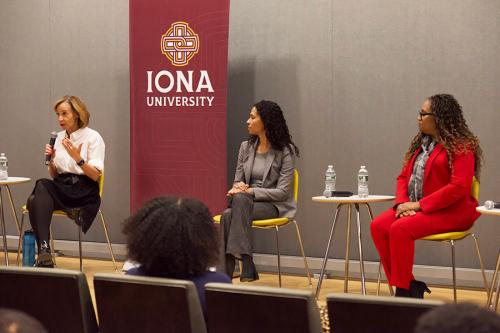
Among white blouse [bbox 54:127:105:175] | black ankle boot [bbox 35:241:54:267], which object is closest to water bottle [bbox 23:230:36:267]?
black ankle boot [bbox 35:241:54:267]

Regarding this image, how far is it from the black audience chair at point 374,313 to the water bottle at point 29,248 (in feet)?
15.3

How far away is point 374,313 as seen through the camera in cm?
216

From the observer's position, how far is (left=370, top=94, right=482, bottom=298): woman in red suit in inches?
197

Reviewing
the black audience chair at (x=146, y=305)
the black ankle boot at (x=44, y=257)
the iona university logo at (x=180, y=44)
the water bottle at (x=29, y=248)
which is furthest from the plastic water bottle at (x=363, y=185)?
the black audience chair at (x=146, y=305)

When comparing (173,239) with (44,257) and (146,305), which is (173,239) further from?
(44,257)

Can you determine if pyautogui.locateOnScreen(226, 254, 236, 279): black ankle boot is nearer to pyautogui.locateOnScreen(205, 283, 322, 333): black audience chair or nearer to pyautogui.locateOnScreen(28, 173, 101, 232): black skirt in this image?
pyautogui.locateOnScreen(28, 173, 101, 232): black skirt

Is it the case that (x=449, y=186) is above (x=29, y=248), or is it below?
above

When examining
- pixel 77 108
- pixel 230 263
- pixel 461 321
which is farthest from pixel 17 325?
pixel 77 108

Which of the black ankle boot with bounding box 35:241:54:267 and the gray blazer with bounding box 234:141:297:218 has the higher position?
the gray blazer with bounding box 234:141:297:218

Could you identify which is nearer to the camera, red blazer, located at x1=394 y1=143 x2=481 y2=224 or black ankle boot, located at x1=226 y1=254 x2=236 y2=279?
red blazer, located at x1=394 y1=143 x2=481 y2=224

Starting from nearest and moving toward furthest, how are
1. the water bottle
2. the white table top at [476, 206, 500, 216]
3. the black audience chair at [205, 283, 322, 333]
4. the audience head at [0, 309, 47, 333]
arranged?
1. the audience head at [0, 309, 47, 333]
2. the black audience chair at [205, 283, 322, 333]
3. the white table top at [476, 206, 500, 216]
4. the water bottle

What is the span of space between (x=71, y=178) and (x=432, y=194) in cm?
289

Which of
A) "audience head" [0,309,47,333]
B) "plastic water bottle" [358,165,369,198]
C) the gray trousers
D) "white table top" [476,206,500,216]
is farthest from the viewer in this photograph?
the gray trousers

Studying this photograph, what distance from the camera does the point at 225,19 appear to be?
6262mm
